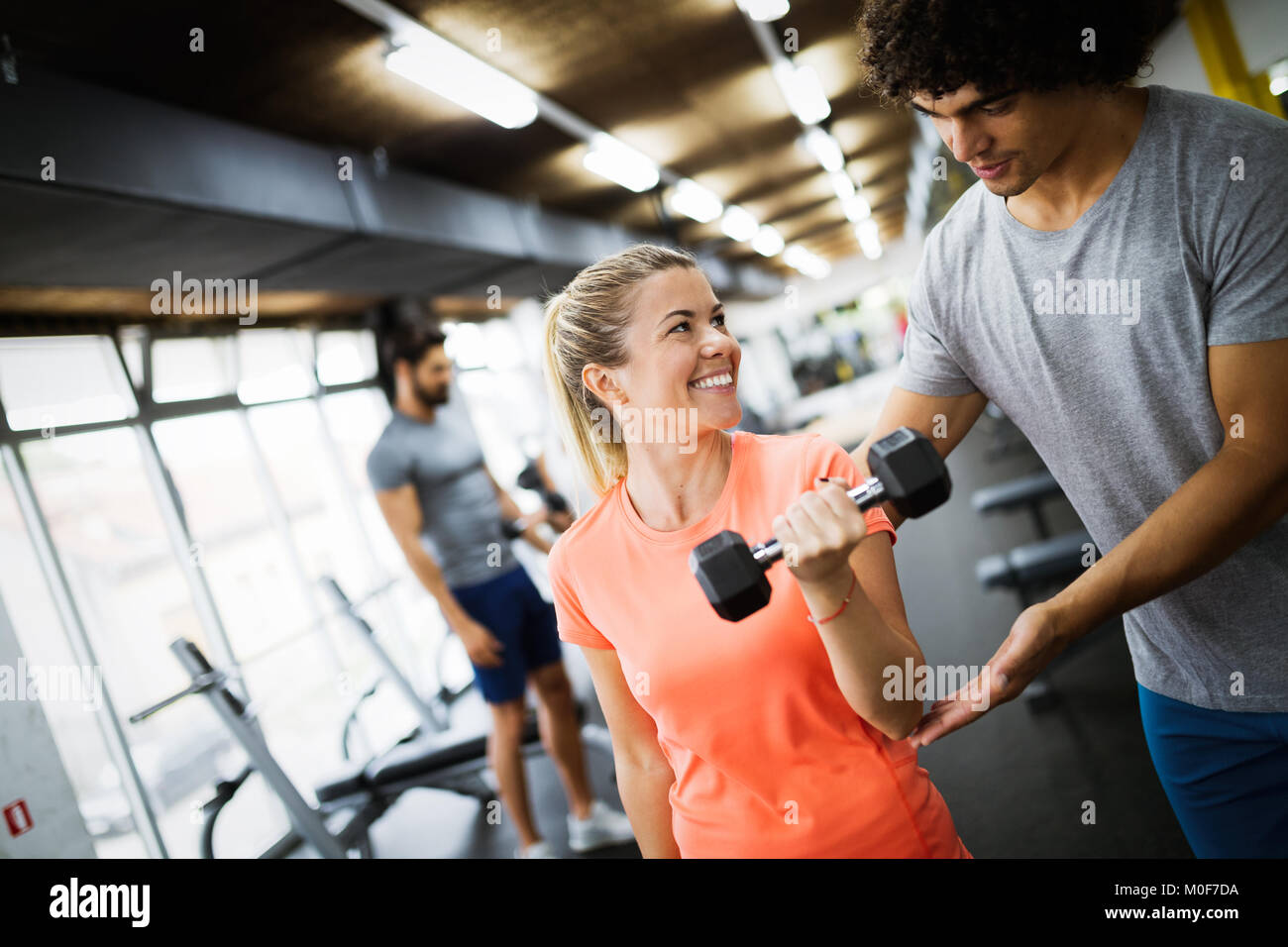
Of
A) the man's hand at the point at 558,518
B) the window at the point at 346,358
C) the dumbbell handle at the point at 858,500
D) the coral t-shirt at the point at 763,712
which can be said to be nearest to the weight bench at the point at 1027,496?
the man's hand at the point at 558,518

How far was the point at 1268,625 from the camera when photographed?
1081 mm

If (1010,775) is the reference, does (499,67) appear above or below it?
above

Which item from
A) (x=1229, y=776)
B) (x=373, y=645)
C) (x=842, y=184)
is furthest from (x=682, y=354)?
(x=842, y=184)

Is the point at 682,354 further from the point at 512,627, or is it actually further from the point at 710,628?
the point at 512,627

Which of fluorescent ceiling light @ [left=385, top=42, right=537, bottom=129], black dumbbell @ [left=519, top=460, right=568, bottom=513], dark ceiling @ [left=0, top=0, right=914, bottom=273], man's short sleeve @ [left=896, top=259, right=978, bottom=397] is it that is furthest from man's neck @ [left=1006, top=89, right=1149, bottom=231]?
fluorescent ceiling light @ [left=385, top=42, right=537, bottom=129]

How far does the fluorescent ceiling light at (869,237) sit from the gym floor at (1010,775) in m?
9.65

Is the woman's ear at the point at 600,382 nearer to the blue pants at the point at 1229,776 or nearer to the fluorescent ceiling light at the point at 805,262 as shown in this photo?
the blue pants at the point at 1229,776

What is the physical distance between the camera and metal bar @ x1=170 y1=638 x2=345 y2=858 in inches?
111

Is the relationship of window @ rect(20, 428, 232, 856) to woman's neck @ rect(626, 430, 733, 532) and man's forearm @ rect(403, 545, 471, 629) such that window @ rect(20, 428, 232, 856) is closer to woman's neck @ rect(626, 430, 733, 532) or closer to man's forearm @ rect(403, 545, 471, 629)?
man's forearm @ rect(403, 545, 471, 629)

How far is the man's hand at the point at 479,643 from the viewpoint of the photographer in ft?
9.48

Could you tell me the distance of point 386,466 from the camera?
2.96m

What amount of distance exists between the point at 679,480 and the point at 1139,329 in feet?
2.06

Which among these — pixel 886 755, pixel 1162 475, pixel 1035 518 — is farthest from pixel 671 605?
pixel 1035 518
